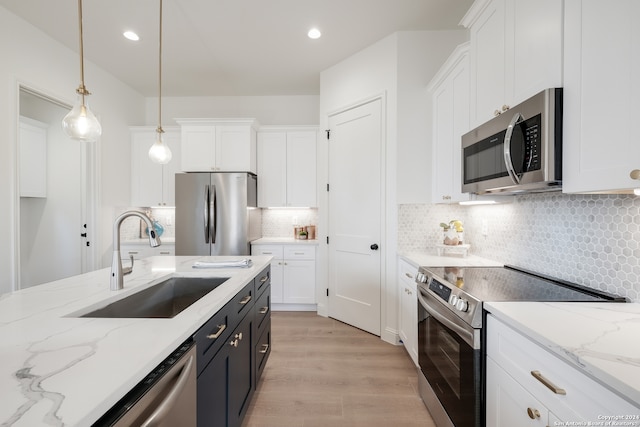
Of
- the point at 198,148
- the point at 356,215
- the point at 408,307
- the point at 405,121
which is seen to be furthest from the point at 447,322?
the point at 198,148

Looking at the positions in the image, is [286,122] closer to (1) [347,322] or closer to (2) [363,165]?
(2) [363,165]

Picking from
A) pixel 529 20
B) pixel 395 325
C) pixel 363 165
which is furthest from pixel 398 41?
pixel 395 325

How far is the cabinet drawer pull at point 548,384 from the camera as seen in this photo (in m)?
0.81

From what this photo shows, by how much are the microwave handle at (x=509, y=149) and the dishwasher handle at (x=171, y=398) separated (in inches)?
63.3

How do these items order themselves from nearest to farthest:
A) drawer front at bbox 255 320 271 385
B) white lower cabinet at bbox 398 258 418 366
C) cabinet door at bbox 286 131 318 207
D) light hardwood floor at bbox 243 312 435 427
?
light hardwood floor at bbox 243 312 435 427 < drawer front at bbox 255 320 271 385 < white lower cabinet at bbox 398 258 418 366 < cabinet door at bbox 286 131 318 207

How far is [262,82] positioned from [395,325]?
3.57 metres

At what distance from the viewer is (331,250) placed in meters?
3.37

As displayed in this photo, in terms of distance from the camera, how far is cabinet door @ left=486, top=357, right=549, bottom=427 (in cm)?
92

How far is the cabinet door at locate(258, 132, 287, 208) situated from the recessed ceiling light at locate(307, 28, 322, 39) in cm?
136

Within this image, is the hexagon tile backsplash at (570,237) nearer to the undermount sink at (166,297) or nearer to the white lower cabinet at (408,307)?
the white lower cabinet at (408,307)

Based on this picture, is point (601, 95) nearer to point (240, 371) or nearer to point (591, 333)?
point (591, 333)

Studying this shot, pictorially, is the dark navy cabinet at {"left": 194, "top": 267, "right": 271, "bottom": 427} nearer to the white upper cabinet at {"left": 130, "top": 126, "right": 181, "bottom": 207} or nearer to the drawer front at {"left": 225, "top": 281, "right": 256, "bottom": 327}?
the drawer front at {"left": 225, "top": 281, "right": 256, "bottom": 327}

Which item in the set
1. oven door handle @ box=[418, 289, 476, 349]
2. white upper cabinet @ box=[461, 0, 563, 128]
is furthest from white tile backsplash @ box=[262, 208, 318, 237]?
white upper cabinet @ box=[461, 0, 563, 128]

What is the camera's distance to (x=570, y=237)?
150 centimetres
